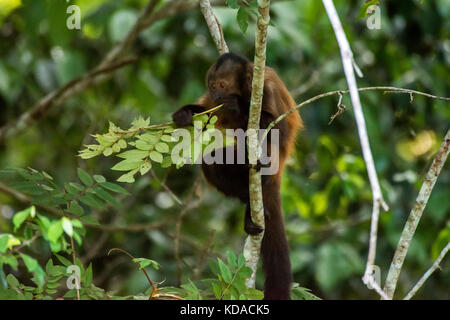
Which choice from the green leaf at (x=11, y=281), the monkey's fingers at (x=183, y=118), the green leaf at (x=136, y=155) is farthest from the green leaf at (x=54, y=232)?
the monkey's fingers at (x=183, y=118)

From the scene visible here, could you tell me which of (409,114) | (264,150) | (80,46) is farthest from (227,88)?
(80,46)

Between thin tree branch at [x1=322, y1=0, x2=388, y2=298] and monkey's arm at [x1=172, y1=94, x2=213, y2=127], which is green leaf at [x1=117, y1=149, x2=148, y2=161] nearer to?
monkey's arm at [x1=172, y1=94, x2=213, y2=127]

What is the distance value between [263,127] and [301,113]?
286cm

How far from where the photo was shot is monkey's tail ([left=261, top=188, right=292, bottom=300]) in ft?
13.3

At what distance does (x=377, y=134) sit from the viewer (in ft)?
20.6

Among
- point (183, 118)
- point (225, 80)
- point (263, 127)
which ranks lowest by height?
point (183, 118)

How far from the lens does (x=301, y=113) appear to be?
22.3ft

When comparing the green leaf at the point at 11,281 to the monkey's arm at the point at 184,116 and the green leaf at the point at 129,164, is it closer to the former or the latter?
the green leaf at the point at 129,164

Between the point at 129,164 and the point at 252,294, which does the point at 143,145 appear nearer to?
the point at 129,164

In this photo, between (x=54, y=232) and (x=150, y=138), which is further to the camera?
(x=150, y=138)

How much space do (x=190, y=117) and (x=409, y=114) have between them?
3.05m

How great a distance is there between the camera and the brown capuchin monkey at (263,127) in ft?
13.4

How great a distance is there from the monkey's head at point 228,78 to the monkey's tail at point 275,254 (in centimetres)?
77

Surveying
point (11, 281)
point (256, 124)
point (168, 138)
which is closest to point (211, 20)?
point (256, 124)
